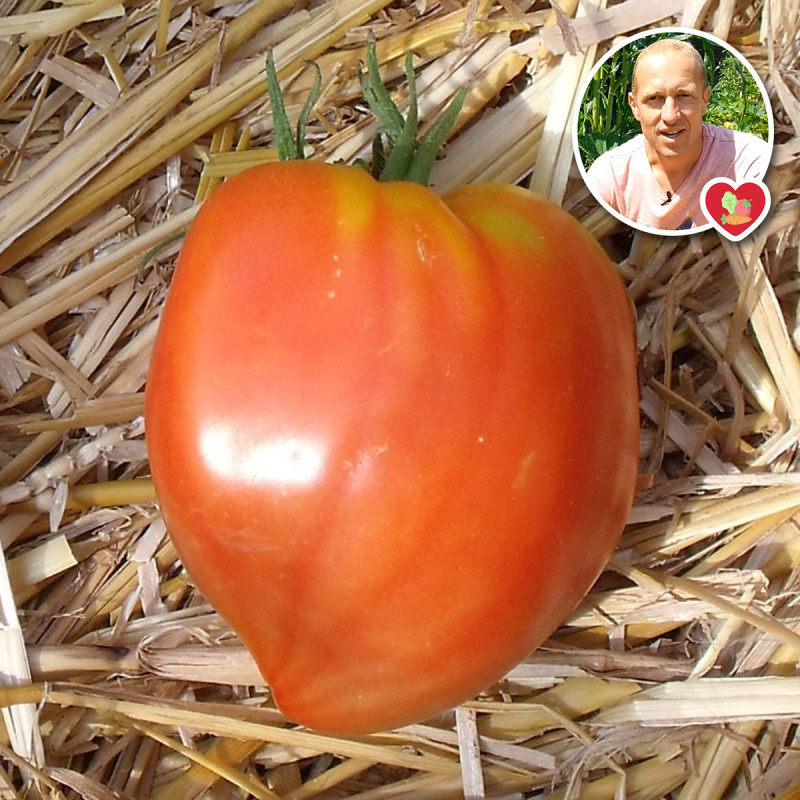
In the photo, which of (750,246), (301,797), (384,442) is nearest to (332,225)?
(384,442)

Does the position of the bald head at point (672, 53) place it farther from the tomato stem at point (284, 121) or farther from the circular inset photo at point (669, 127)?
the tomato stem at point (284, 121)

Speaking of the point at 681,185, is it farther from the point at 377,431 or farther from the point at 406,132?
the point at 377,431

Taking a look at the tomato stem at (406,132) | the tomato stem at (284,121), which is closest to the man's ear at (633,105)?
the tomato stem at (406,132)

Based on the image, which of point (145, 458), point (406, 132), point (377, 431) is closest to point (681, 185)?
point (406, 132)

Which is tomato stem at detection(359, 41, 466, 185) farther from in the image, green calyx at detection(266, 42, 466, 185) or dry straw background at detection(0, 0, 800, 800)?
dry straw background at detection(0, 0, 800, 800)

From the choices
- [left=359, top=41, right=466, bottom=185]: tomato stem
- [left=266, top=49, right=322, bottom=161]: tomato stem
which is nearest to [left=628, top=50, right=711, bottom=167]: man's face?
[left=359, top=41, right=466, bottom=185]: tomato stem

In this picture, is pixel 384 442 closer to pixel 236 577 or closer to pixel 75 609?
pixel 236 577
